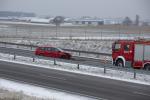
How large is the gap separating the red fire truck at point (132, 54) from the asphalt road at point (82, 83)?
4.64m

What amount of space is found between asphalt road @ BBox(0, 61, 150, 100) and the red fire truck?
183 inches

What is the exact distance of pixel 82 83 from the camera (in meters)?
23.8

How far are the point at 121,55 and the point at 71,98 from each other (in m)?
13.9

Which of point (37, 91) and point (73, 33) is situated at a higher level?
point (73, 33)

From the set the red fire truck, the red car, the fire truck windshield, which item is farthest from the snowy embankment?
the red car

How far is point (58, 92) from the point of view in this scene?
20.3 m

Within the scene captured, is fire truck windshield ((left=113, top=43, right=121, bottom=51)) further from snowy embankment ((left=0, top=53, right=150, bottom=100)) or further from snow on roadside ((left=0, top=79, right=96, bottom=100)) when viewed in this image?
snow on roadside ((left=0, top=79, right=96, bottom=100))

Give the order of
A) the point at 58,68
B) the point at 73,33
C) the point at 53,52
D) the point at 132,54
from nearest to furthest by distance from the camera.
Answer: the point at 132,54 < the point at 58,68 < the point at 53,52 < the point at 73,33

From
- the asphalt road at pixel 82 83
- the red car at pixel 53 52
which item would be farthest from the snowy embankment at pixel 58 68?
the red car at pixel 53 52

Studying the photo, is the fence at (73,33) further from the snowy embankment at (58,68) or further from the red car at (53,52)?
the snowy embankment at (58,68)

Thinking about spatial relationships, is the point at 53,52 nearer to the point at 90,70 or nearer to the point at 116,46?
the point at 116,46

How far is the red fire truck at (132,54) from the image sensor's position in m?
29.2

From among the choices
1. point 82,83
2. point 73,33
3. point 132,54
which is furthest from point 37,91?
point 73,33

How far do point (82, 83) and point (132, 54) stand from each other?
26.7 ft
